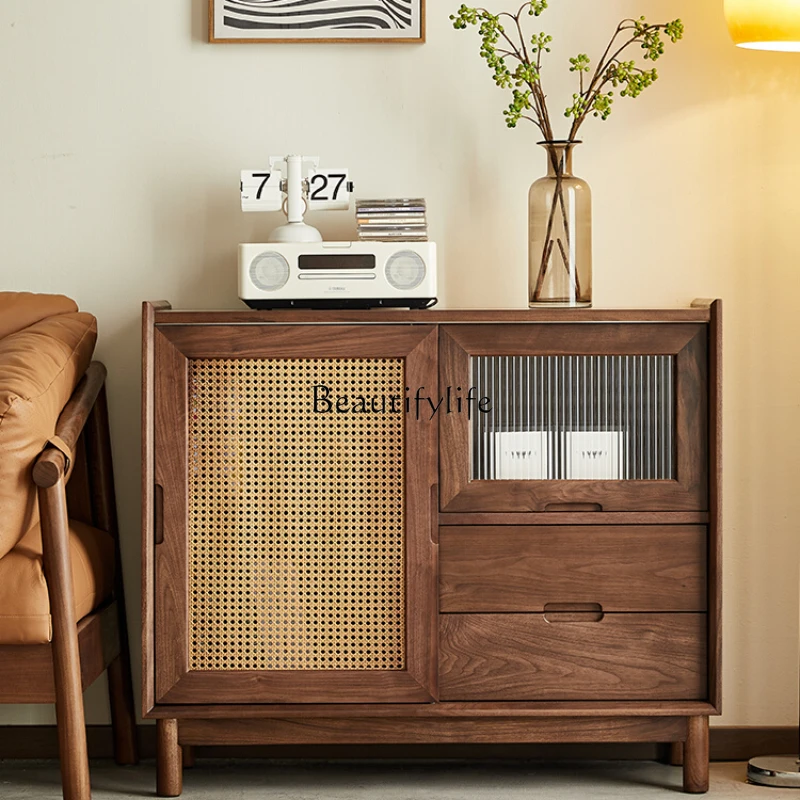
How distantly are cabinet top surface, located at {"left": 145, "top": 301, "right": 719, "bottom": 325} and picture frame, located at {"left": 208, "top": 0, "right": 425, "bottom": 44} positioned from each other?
70 cm

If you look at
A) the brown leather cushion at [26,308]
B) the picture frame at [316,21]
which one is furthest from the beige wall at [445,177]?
the brown leather cushion at [26,308]

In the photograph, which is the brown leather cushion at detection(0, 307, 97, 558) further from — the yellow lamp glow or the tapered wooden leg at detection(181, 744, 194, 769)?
the yellow lamp glow

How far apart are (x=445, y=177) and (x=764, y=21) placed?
0.71 m

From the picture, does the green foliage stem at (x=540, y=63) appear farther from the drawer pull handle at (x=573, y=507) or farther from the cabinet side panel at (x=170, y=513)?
the cabinet side panel at (x=170, y=513)

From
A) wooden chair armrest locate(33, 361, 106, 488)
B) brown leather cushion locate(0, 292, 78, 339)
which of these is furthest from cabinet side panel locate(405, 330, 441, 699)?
brown leather cushion locate(0, 292, 78, 339)

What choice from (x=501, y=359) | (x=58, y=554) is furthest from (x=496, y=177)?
(x=58, y=554)

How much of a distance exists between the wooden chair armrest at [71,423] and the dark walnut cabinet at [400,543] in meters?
0.14

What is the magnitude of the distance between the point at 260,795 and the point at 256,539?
523 millimetres

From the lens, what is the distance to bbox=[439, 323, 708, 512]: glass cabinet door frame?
2012 mm

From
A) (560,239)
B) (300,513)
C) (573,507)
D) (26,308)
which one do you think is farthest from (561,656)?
(26,308)

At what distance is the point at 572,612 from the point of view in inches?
80.0

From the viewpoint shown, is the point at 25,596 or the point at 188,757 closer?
the point at 25,596

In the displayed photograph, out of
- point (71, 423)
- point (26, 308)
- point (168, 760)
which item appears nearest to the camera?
point (71, 423)

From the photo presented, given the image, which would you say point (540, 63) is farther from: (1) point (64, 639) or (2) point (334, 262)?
(1) point (64, 639)
